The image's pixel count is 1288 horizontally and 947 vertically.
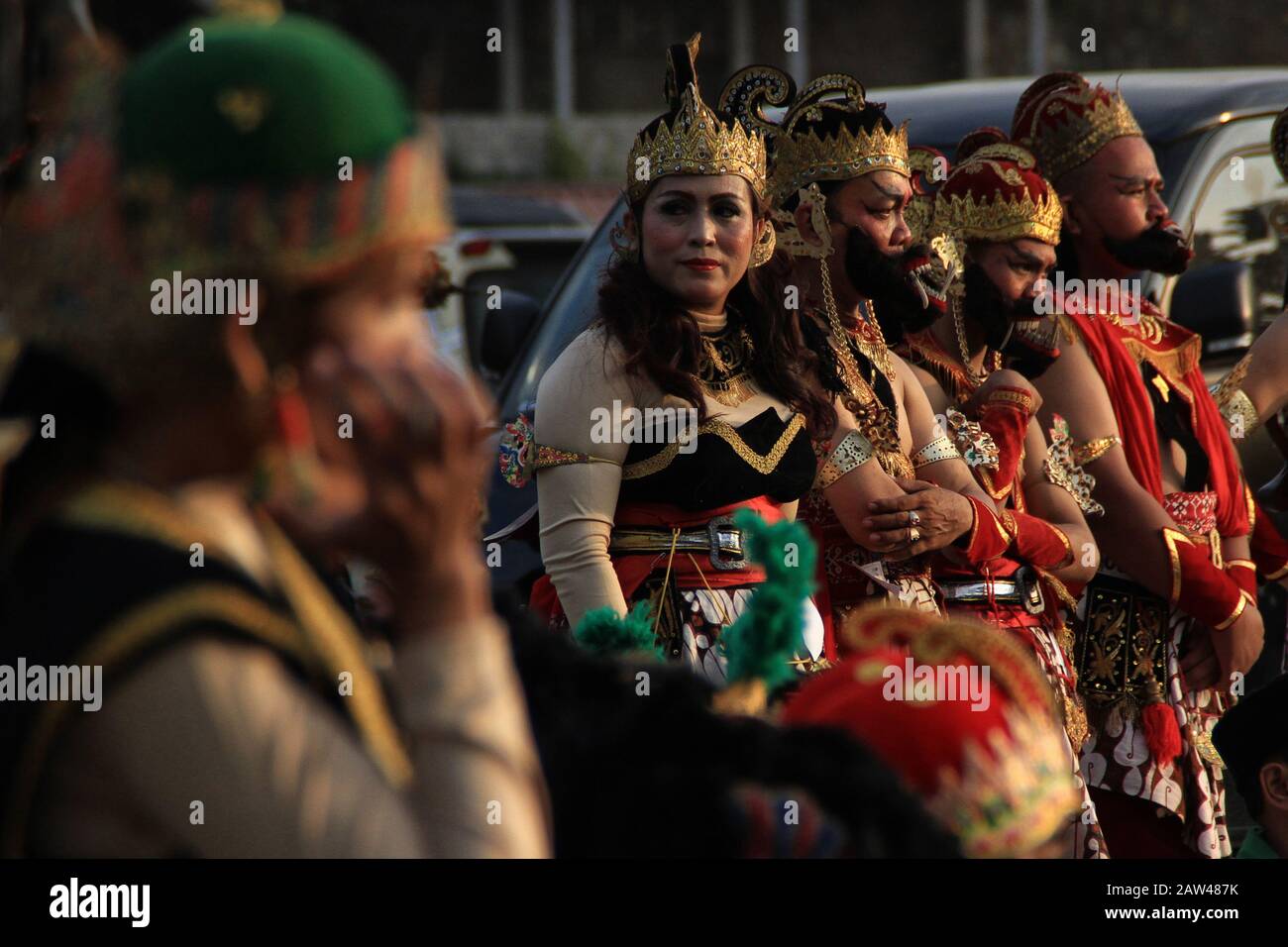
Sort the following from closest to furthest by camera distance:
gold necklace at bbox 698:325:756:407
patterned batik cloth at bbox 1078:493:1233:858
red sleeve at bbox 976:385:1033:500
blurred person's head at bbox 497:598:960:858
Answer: blurred person's head at bbox 497:598:960:858 → gold necklace at bbox 698:325:756:407 → red sleeve at bbox 976:385:1033:500 → patterned batik cloth at bbox 1078:493:1233:858

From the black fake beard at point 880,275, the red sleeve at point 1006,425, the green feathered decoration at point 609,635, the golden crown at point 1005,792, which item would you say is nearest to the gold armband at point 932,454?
the red sleeve at point 1006,425

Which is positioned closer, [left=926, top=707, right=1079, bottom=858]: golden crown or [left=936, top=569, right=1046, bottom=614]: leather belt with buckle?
[left=926, top=707, right=1079, bottom=858]: golden crown

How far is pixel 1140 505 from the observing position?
5273 millimetres

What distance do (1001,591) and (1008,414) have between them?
1.48 ft

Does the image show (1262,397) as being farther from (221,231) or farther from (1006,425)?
(221,231)

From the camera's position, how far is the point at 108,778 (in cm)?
148

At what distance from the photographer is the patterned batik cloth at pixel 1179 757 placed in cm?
527

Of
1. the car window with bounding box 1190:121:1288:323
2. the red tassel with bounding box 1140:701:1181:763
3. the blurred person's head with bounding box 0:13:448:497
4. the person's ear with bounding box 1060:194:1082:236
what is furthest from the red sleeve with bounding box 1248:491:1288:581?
the blurred person's head with bounding box 0:13:448:497

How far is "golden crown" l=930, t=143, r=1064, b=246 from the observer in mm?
5164

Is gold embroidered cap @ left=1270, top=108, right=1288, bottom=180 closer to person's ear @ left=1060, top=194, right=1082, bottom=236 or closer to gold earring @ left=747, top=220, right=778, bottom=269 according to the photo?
person's ear @ left=1060, top=194, right=1082, bottom=236

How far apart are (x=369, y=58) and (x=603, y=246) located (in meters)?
4.97

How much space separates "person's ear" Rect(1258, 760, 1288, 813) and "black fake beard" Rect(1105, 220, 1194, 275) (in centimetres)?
170
